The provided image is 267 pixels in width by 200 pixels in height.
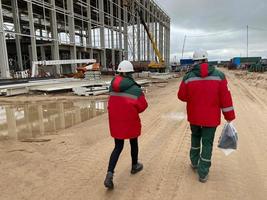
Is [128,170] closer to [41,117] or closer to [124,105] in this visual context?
[124,105]

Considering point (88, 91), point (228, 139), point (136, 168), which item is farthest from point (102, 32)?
Answer: point (228, 139)

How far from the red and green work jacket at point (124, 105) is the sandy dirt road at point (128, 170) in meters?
0.83

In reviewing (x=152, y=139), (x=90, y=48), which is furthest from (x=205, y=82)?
(x=90, y=48)

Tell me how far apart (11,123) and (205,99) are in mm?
7375

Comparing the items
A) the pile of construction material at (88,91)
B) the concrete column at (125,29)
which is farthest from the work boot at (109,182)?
→ the concrete column at (125,29)

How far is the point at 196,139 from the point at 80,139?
3.37 m

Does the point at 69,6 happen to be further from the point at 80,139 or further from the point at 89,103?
the point at 80,139

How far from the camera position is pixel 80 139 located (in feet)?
21.5

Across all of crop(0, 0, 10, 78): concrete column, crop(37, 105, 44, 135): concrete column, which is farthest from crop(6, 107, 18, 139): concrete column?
crop(0, 0, 10, 78): concrete column

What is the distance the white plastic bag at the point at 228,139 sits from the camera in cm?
382

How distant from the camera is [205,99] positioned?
3717 millimetres

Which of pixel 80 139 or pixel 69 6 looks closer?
pixel 80 139

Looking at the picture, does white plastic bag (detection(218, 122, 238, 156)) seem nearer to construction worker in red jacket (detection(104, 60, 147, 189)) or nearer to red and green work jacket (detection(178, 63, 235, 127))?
red and green work jacket (detection(178, 63, 235, 127))

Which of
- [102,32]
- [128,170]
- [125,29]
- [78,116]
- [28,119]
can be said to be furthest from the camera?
[125,29]
